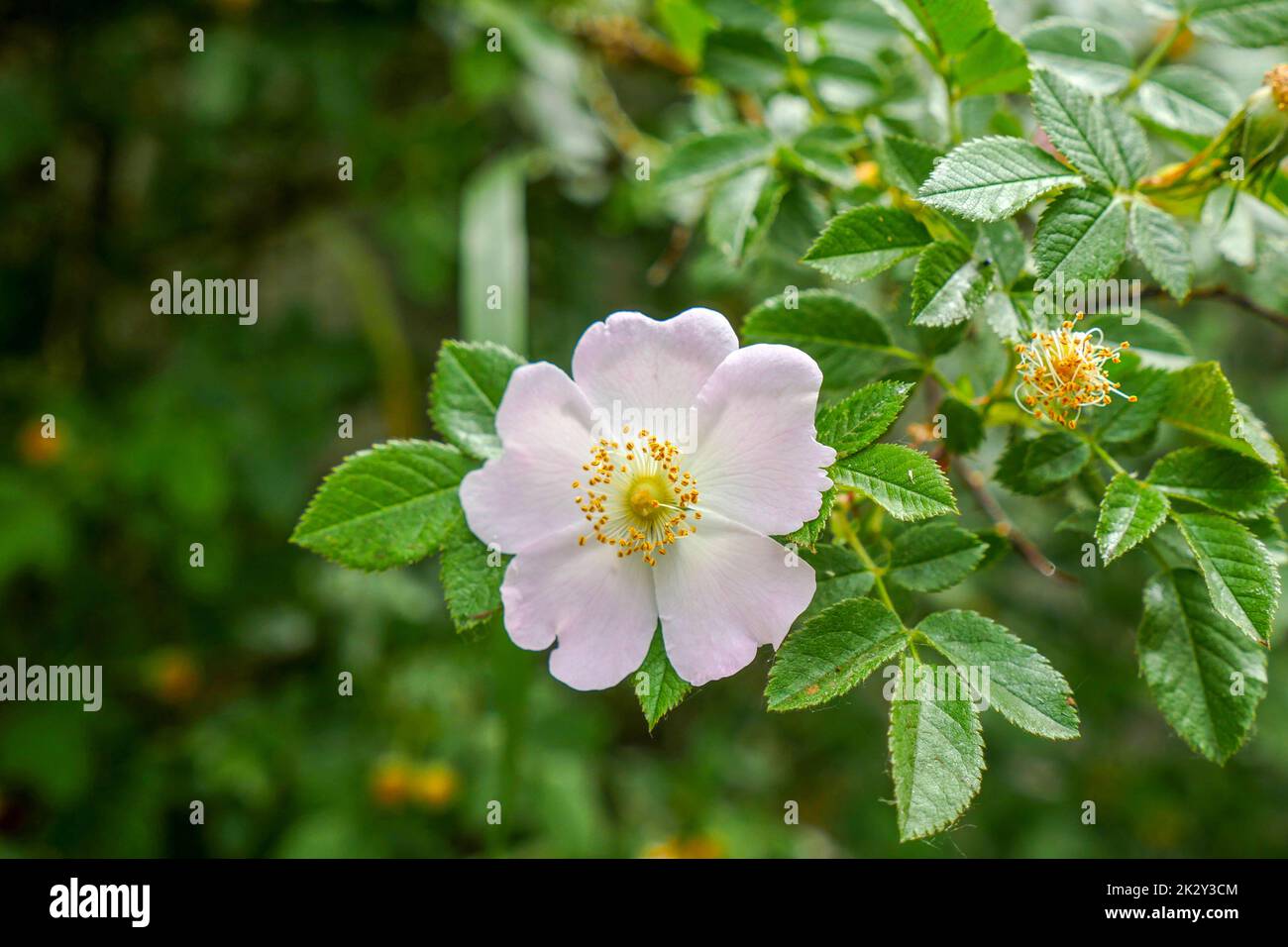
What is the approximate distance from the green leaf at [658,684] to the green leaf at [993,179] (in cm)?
30

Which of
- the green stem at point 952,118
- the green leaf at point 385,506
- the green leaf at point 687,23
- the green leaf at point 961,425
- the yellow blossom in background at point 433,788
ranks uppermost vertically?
the green leaf at point 687,23

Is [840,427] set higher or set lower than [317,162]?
lower

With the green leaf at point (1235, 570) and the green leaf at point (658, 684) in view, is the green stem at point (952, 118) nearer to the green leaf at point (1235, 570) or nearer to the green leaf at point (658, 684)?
the green leaf at point (1235, 570)

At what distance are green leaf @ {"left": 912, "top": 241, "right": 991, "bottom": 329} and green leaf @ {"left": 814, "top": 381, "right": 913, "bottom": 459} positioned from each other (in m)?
0.04

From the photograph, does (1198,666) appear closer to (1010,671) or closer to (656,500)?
(1010,671)

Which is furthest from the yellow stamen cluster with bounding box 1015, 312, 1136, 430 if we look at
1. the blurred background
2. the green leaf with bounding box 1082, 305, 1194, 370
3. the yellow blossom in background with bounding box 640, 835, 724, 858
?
the yellow blossom in background with bounding box 640, 835, 724, 858

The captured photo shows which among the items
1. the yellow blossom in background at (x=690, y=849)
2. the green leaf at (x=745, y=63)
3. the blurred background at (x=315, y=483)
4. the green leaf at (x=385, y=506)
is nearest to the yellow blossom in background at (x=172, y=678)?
the blurred background at (x=315, y=483)

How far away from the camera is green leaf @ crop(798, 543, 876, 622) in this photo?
0.58m

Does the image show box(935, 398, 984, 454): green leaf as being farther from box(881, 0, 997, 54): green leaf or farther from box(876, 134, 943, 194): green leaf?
box(881, 0, 997, 54): green leaf

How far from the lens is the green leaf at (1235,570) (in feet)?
1.72
